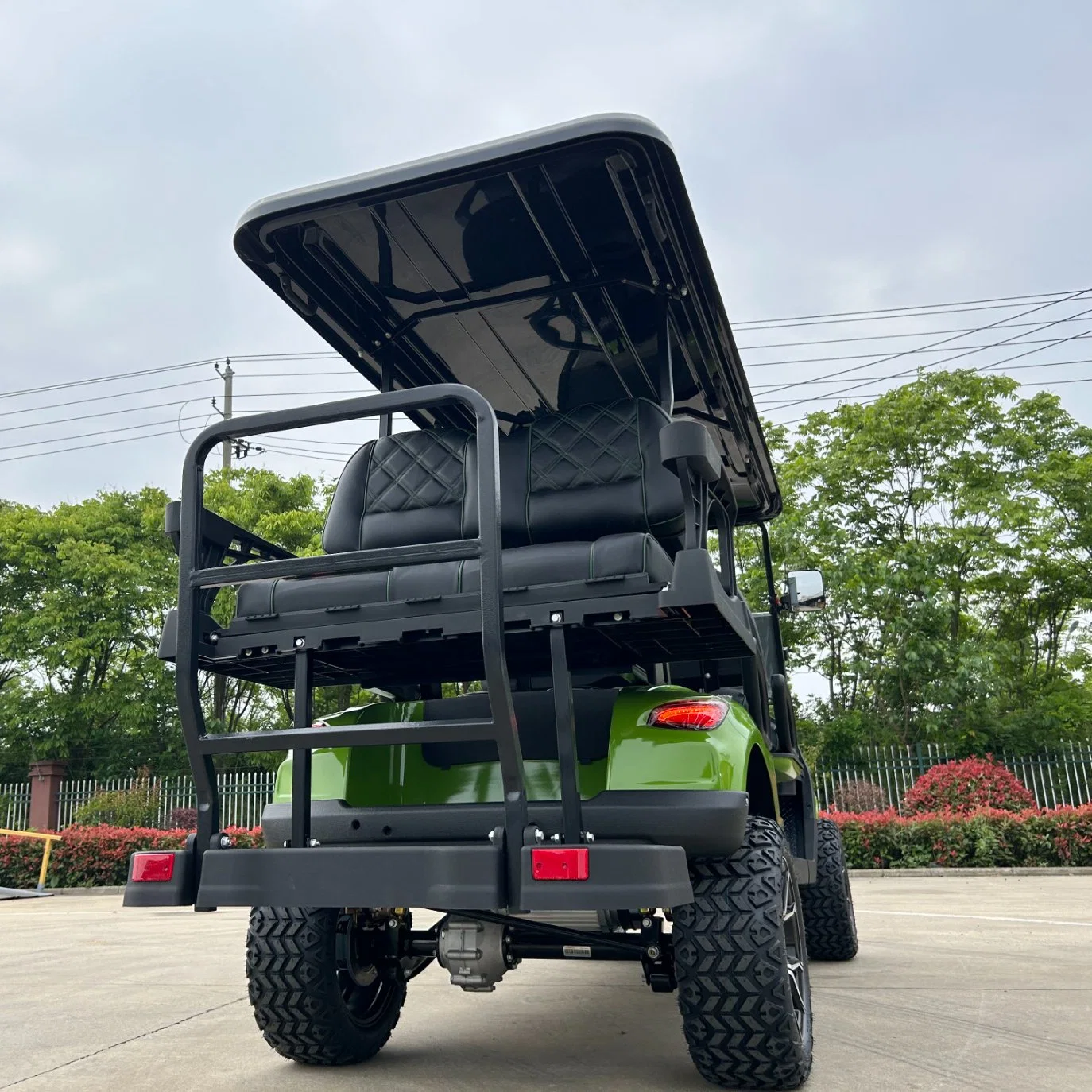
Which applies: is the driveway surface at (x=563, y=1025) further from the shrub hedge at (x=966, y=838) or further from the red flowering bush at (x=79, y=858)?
the red flowering bush at (x=79, y=858)

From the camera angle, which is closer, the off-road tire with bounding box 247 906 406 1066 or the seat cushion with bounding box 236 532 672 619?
the seat cushion with bounding box 236 532 672 619

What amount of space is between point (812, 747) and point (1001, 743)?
12.0 ft

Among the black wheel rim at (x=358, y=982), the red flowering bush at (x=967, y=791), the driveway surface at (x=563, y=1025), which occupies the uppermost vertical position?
the red flowering bush at (x=967, y=791)

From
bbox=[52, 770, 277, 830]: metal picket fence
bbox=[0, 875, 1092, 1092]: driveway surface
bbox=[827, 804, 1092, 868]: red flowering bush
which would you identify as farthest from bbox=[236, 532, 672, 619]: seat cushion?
bbox=[52, 770, 277, 830]: metal picket fence

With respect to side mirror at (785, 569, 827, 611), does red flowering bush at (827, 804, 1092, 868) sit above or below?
below

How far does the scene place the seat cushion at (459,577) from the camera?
9.81 feet

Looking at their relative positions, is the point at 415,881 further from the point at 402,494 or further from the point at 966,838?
the point at 966,838

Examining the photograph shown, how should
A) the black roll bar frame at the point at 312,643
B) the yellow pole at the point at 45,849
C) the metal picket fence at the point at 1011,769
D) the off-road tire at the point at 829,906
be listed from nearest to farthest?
the black roll bar frame at the point at 312,643 → the off-road tire at the point at 829,906 → the yellow pole at the point at 45,849 → the metal picket fence at the point at 1011,769

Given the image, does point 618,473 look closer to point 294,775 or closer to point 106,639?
point 294,775

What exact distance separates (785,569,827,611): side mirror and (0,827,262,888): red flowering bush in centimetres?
1278

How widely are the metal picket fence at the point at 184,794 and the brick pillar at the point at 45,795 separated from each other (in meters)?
0.11

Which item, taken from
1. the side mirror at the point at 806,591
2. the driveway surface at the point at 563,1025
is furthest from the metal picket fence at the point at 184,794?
the side mirror at the point at 806,591

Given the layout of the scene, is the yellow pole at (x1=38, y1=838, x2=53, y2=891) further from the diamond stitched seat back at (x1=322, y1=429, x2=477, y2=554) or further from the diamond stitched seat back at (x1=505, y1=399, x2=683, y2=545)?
the diamond stitched seat back at (x1=505, y1=399, x2=683, y2=545)

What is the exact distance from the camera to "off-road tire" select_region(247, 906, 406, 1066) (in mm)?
3465
